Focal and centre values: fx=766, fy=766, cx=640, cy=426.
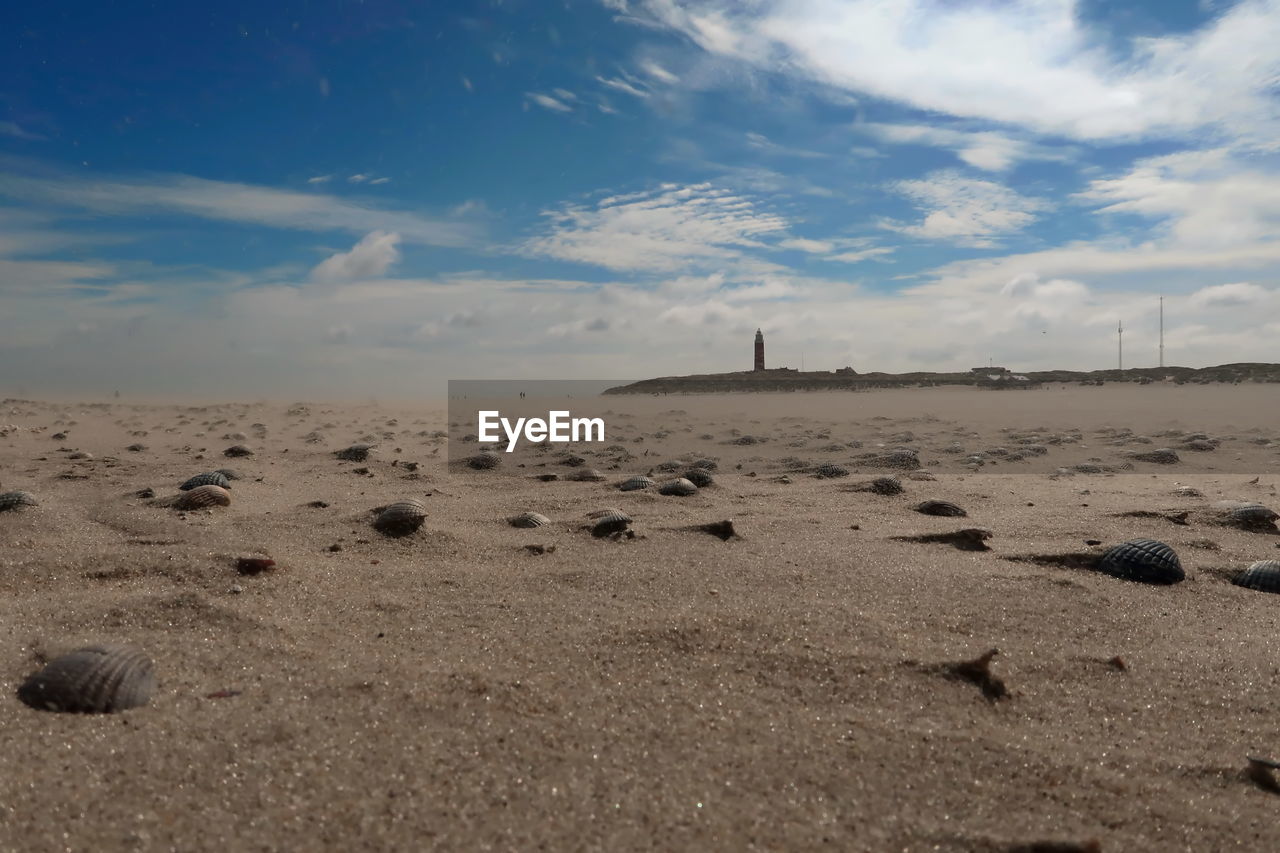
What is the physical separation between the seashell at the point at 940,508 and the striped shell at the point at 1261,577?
1.90 metres

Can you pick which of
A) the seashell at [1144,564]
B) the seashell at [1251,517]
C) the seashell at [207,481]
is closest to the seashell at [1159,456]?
the seashell at [1251,517]

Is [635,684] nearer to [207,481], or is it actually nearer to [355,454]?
[207,481]

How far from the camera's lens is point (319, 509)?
6.09 m

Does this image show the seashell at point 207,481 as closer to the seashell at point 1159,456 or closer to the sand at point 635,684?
the sand at point 635,684

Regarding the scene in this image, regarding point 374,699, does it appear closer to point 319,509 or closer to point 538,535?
point 538,535

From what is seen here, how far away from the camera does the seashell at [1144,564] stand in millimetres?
4270

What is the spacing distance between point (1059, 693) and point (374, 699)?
8.18 feet

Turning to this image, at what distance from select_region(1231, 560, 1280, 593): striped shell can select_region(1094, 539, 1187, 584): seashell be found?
0.95 ft

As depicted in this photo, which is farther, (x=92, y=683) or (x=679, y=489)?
(x=679, y=489)

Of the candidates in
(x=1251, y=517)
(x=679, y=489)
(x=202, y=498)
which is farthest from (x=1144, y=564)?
(x=202, y=498)

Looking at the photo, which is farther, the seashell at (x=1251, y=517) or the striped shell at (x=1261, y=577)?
the seashell at (x=1251, y=517)

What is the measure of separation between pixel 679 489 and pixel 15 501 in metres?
5.03

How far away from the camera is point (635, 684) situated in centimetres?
280

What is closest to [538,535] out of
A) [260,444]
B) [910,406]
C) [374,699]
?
[374,699]
